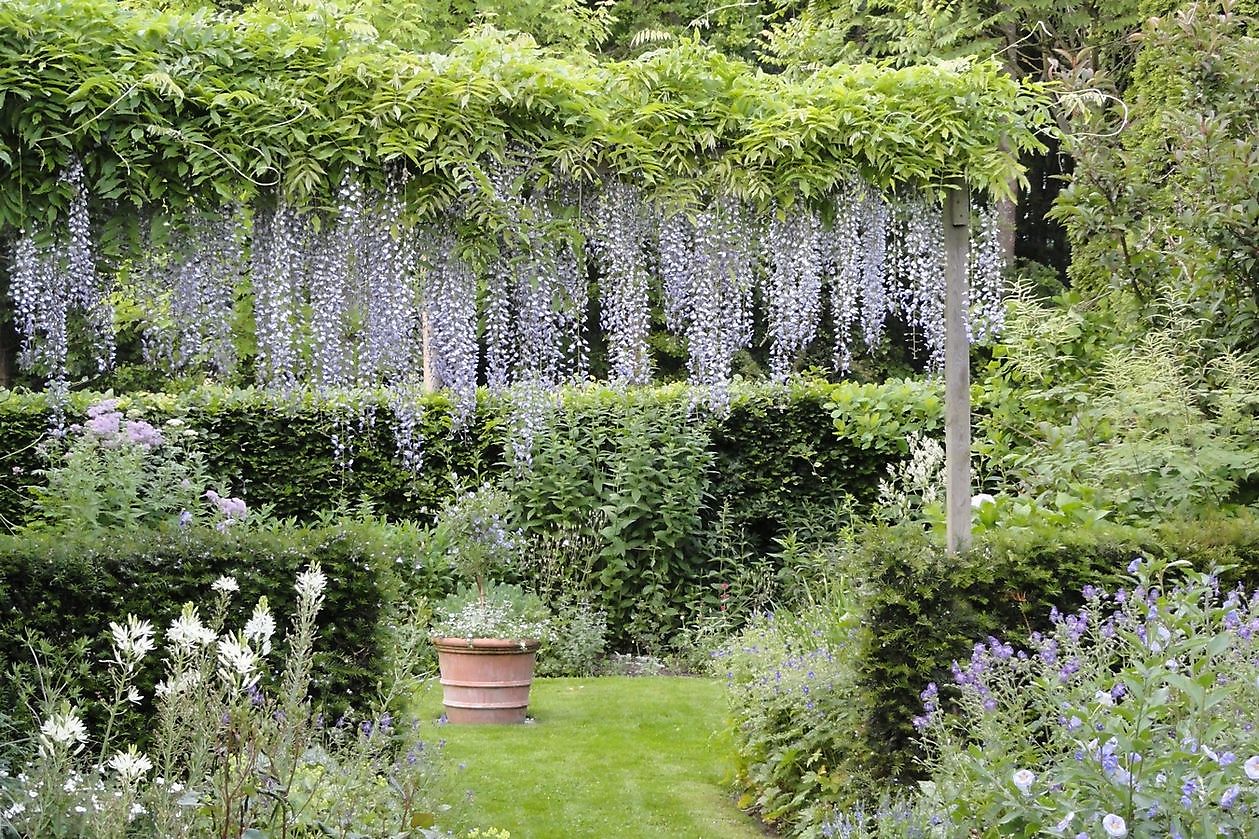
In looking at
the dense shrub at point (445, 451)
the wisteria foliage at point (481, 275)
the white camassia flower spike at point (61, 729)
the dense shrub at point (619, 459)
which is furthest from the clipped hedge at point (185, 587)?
the dense shrub at point (445, 451)

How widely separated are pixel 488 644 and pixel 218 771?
3.96m

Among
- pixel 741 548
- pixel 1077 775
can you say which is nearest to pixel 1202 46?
pixel 741 548

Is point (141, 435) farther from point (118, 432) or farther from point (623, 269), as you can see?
point (623, 269)

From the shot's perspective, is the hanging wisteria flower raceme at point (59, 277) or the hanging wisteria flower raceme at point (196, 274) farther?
the hanging wisteria flower raceme at point (196, 274)

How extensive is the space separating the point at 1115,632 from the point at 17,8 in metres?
3.93

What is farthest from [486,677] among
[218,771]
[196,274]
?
[218,771]

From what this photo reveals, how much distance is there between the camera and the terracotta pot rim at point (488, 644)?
653cm

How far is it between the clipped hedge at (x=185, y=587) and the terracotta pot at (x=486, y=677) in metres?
1.47

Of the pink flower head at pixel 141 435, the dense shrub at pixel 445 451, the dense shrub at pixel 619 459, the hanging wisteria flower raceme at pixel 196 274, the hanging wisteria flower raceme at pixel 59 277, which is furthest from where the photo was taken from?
the dense shrub at pixel 445 451

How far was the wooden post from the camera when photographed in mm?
4840

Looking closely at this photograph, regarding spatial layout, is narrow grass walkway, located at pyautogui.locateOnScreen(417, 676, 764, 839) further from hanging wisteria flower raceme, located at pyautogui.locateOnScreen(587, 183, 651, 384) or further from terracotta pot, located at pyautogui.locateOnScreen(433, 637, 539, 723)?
hanging wisteria flower raceme, located at pyautogui.locateOnScreen(587, 183, 651, 384)

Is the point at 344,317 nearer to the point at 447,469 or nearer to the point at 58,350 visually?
the point at 58,350

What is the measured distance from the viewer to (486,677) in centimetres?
665

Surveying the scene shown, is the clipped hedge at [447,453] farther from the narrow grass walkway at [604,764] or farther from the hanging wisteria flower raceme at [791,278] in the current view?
the hanging wisteria flower raceme at [791,278]
